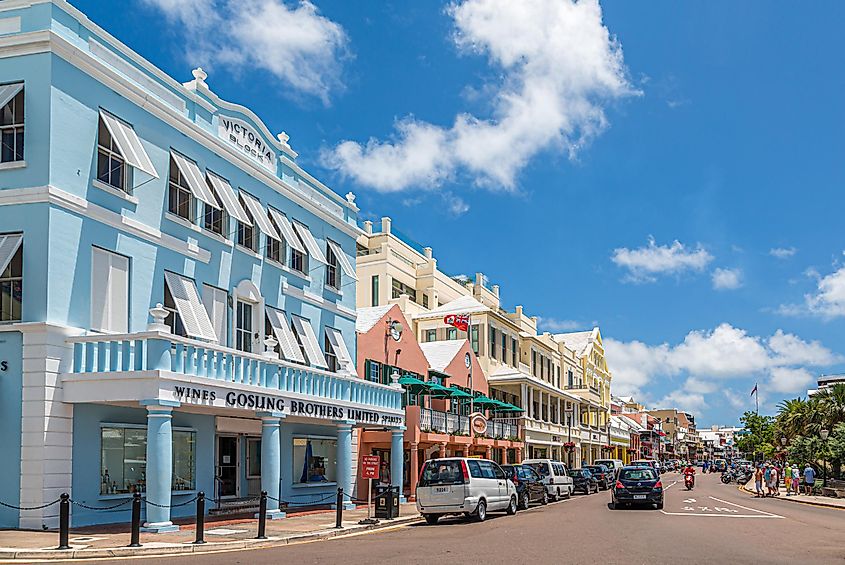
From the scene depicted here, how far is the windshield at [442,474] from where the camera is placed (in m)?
A: 24.5

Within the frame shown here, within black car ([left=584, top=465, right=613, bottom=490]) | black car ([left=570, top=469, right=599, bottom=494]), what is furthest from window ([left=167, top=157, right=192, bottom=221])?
black car ([left=584, top=465, right=613, bottom=490])

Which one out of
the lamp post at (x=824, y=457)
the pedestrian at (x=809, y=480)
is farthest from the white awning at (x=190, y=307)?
the lamp post at (x=824, y=457)

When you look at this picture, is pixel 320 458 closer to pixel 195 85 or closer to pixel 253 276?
pixel 253 276

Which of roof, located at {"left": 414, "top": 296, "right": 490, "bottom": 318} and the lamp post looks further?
roof, located at {"left": 414, "top": 296, "right": 490, "bottom": 318}

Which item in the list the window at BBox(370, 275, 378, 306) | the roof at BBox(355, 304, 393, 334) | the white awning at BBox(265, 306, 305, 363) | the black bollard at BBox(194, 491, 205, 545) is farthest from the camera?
the window at BBox(370, 275, 378, 306)

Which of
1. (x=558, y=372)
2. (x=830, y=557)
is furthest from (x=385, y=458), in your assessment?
(x=558, y=372)

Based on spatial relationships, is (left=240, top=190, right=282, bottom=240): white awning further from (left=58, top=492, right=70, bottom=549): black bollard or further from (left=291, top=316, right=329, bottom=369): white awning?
(left=58, top=492, right=70, bottom=549): black bollard

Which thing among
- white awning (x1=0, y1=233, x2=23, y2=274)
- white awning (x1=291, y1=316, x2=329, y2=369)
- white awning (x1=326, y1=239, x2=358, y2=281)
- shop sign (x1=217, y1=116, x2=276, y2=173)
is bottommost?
white awning (x1=291, y1=316, x2=329, y2=369)

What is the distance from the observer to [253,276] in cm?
2689

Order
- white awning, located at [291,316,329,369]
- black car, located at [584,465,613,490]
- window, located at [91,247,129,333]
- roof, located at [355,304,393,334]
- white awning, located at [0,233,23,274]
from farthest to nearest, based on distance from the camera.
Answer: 1. black car, located at [584,465,613,490]
2. roof, located at [355,304,393,334]
3. white awning, located at [291,316,329,369]
4. window, located at [91,247,129,333]
5. white awning, located at [0,233,23,274]

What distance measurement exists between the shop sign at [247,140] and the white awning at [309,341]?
16.5 feet

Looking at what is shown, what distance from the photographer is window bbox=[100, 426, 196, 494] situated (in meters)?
20.0

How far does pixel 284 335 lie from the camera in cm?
2803

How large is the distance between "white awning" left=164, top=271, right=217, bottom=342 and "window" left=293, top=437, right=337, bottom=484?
6.73 m
